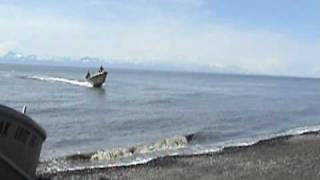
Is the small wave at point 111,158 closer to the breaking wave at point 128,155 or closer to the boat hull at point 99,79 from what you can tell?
the breaking wave at point 128,155

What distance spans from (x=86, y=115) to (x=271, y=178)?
26.3 m

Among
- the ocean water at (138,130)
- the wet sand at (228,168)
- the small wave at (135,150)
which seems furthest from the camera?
the ocean water at (138,130)

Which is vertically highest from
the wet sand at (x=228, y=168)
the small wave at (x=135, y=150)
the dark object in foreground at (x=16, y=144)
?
the dark object in foreground at (x=16, y=144)

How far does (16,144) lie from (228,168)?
9.02 m

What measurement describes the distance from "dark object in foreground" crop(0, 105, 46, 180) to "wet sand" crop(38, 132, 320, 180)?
15.7ft

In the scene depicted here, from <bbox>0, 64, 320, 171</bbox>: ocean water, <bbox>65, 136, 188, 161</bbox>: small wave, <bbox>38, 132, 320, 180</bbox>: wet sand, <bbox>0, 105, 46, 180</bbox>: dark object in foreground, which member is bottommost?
<bbox>0, 64, 320, 171</bbox>: ocean water

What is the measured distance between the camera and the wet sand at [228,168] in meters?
18.0

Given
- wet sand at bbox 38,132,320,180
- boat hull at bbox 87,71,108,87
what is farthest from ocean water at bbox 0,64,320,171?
boat hull at bbox 87,71,108,87

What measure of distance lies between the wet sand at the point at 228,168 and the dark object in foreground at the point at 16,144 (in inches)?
189

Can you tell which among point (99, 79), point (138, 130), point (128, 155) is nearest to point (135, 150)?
point (128, 155)

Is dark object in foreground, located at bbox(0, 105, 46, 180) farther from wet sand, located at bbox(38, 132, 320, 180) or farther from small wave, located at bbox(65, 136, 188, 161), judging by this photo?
small wave, located at bbox(65, 136, 188, 161)

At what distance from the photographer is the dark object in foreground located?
11.5 m

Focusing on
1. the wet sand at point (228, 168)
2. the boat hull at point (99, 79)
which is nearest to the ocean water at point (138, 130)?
the wet sand at point (228, 168)

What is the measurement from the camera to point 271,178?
17.4m
